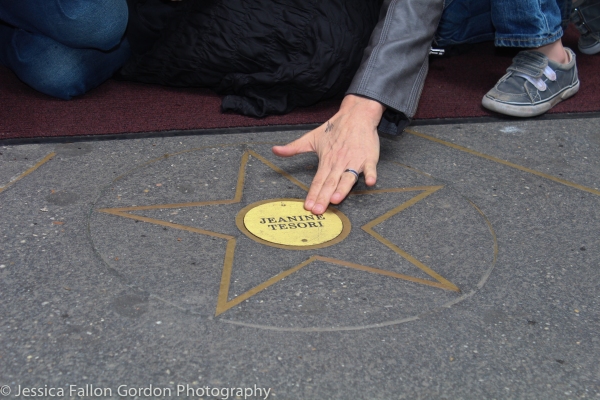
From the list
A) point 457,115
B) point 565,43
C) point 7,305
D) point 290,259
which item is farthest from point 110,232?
point 565,43

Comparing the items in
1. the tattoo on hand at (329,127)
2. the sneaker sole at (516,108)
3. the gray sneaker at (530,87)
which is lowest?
the sneaker sole at (516,108)

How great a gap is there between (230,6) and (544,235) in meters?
1.49

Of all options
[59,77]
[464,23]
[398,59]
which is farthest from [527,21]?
[59,77]

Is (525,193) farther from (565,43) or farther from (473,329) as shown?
(565,43)

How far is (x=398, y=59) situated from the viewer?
7.13 feet

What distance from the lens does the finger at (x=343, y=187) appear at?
6.20 ft

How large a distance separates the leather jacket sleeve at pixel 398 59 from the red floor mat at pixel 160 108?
53cm

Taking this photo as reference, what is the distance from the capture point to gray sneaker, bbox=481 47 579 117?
2.75m

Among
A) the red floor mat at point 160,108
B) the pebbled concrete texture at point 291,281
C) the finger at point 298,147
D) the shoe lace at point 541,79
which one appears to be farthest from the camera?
the shoe lace at point 541,79

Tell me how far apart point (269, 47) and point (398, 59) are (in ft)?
2.31

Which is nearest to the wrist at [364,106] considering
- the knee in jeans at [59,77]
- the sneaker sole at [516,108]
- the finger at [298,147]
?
the finger at [298,147]

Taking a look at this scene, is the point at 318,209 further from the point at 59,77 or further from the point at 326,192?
the point at 59,77

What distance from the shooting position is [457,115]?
2770 millimetres

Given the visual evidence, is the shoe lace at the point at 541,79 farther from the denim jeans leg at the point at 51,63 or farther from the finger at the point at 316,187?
the denim jeans leg at the point at 51,63
